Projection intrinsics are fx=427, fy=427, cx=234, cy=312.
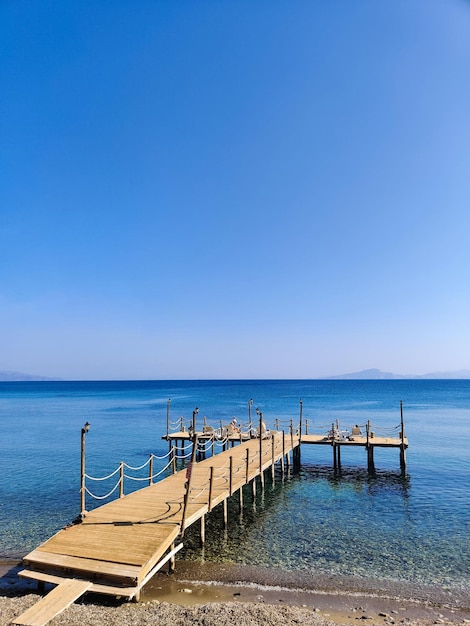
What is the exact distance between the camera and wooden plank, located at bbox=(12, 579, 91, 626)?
8.46m

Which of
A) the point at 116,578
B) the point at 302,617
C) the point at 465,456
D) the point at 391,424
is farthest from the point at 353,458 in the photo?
the point at 116,578

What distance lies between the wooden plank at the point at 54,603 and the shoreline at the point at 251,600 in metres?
0.43

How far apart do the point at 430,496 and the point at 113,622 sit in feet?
59.6

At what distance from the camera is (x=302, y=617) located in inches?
395

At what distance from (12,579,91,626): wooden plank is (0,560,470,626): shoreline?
0.43 meters

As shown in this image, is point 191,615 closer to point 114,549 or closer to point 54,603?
point 114,549

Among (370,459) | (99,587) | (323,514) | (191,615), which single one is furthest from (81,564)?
(370,459)

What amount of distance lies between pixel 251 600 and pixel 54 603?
501 cm

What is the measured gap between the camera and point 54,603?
903cm

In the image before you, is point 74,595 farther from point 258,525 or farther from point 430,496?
point 430,496

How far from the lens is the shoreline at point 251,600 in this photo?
32.2 feet

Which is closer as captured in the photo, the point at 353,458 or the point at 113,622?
the point at 113,622

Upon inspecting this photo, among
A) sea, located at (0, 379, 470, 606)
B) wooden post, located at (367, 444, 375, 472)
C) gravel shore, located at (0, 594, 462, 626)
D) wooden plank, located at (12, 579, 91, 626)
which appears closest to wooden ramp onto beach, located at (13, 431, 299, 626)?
wooden plank, located at (12, 579, 91, 626)

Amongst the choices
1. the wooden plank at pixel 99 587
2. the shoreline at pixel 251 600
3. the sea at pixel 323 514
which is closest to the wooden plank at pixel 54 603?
the wooden plank at pixel 99 587
